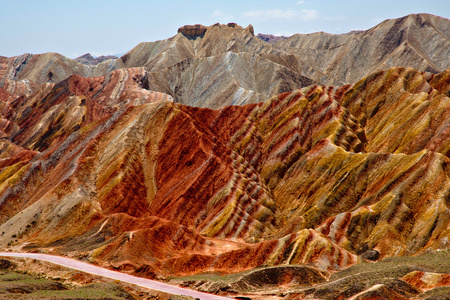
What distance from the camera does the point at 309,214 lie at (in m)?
83.5

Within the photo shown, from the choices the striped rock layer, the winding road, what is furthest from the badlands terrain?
the winding road

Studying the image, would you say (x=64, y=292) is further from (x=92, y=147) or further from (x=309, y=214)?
(x=92, y=147)

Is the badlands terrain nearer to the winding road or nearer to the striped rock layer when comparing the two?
the striped rock layer

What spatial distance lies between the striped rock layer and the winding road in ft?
10.1

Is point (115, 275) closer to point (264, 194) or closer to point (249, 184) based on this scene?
point (264, 194)

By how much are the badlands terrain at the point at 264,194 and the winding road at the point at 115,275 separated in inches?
81.3

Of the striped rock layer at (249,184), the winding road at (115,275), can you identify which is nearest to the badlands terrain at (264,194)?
the striped rock layer at (249,184)

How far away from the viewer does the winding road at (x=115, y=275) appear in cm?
5469

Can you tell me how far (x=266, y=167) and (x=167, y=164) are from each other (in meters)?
21.0

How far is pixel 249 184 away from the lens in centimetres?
9588

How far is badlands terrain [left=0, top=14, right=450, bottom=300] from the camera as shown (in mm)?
60469

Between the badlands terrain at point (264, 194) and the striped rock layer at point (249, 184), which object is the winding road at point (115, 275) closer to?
the badlands terrain at point (264, 194)

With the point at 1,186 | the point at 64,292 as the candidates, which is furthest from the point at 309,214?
the point at 1,186

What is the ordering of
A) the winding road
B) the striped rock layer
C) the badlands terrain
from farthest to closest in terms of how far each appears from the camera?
the striped rock layer
the badlands terrain
the winding road
